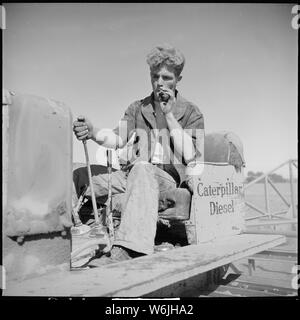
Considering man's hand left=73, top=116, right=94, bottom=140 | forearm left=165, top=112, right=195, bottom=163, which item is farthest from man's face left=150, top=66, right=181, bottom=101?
man's hand left=73, top=116, right=94, bottom=140

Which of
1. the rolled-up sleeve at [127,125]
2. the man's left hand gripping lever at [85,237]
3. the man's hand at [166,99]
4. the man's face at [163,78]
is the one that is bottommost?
the man's left hand gripping lever at [85,237]

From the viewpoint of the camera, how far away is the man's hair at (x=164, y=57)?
8.88 feet

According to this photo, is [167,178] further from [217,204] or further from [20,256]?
[20,256]

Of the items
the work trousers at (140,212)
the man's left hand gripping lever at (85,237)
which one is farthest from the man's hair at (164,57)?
the work trousers at (140,212)

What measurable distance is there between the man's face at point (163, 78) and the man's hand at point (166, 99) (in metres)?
0.11

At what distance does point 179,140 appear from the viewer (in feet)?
8.45

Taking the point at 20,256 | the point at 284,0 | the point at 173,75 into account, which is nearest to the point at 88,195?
the point at 173,75

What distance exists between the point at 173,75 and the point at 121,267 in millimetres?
1658

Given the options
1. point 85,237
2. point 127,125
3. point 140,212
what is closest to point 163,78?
point 127,125

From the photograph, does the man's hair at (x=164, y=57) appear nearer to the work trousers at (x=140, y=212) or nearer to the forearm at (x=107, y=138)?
the forearm at (x=107, y=138)

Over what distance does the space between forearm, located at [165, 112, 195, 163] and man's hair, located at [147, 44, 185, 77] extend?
0.41m

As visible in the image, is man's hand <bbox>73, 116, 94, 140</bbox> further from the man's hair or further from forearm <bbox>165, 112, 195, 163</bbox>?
the man's hair

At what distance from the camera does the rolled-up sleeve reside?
2.93 m

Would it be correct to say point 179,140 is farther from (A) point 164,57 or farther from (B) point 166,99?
(A) point 164,57
